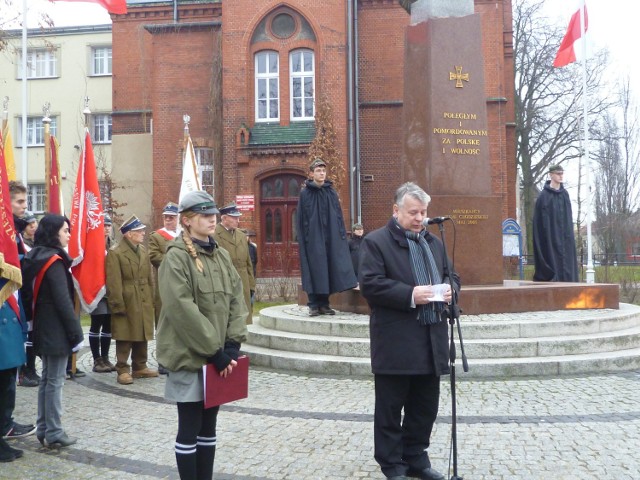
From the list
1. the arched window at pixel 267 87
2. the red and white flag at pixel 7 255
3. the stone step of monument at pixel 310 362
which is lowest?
the stone step of monument at pixel 310 362

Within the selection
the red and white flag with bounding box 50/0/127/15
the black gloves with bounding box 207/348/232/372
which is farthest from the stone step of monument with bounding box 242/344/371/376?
the red and white flag with bounding box 50/0/127/15

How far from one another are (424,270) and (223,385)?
A: 1559 mm

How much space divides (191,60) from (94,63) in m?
10.4

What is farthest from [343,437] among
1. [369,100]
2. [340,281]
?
[369,100]

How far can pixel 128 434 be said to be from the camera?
19.2ft

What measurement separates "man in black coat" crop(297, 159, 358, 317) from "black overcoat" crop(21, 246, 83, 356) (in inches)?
156

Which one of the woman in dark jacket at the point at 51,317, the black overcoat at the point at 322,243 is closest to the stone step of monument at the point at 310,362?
the black overcoat at the point at 322,243

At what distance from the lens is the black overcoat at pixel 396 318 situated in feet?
14.7

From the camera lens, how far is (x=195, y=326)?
397 cm

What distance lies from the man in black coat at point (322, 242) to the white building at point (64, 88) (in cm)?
2765

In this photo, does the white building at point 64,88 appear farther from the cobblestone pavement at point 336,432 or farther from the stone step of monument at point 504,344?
the cobblestone pavement at point 336,432

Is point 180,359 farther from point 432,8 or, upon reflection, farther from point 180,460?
point 432,8

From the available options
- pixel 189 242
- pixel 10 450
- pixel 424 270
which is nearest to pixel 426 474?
pixel 424 270

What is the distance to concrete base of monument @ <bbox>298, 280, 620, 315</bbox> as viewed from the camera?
9.20m
